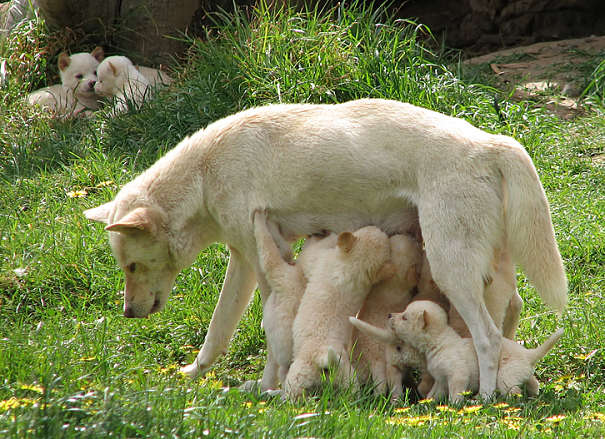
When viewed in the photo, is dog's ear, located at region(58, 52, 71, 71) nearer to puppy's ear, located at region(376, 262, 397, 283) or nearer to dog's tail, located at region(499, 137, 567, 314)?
puppy's ear, located at region(376, 262, 397, 283)

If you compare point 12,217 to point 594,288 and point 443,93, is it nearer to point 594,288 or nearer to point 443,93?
point 443,93

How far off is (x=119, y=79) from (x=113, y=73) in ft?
0.40

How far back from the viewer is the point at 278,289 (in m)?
4.72

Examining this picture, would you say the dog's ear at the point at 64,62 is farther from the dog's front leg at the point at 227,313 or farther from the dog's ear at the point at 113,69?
the dog's front leg at the point at 227,313

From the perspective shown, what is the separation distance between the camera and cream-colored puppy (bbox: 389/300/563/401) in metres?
4.41

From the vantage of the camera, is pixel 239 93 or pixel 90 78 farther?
pixel 90 78

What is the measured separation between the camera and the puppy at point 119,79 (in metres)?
9.29

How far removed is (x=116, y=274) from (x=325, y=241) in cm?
218

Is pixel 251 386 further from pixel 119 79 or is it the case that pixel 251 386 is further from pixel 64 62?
pixel 64 62

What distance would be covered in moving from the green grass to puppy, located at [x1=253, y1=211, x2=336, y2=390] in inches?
13.5

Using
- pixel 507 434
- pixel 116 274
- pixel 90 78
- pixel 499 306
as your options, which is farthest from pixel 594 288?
pixel 90 78

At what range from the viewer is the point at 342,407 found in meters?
3.95

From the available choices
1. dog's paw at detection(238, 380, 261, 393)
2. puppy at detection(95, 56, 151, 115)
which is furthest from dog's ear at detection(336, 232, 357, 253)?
puppy at detection(95, 56, 151, 115)

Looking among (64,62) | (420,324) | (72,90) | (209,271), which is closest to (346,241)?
(420,324)
